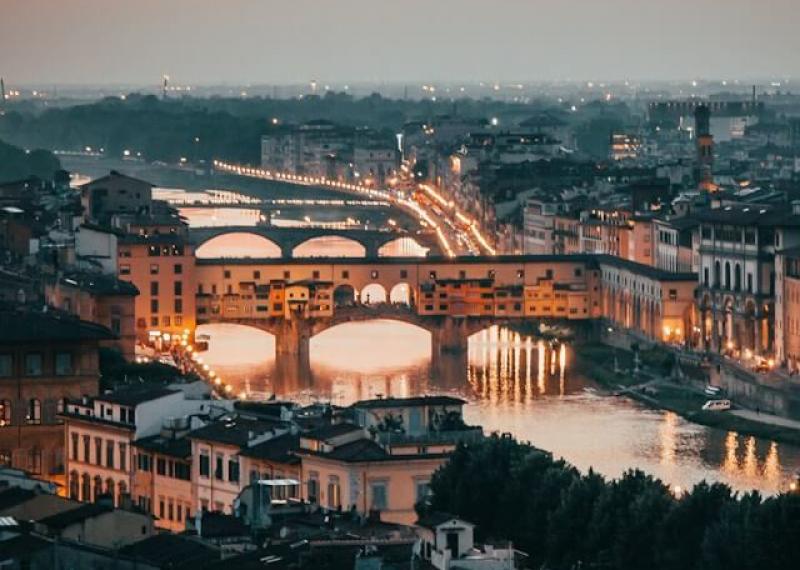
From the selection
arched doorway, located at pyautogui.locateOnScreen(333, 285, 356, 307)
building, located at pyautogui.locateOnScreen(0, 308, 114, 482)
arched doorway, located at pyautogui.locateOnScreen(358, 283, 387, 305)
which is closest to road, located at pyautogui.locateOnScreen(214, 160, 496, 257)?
arched doorway, located at pyautogui.locateOnScreen(358, 283, 387, 305)

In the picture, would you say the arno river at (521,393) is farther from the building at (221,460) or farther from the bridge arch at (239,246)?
the bridge arch at (239,246)

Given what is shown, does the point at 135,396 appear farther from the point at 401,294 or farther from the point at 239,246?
the point at 239,246

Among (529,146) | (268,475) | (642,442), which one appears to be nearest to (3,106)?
(529,146)

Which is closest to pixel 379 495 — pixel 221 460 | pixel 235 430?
pixel 221 460

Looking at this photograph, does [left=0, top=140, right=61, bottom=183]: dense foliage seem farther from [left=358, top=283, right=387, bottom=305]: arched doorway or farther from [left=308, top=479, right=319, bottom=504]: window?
[left=308, top=479, right=319, bottom=504]: window

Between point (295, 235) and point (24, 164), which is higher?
point (295, 235)

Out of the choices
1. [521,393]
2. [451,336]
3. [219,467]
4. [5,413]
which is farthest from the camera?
[451,336]

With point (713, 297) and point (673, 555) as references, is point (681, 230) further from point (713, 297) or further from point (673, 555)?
point (673, 555)
